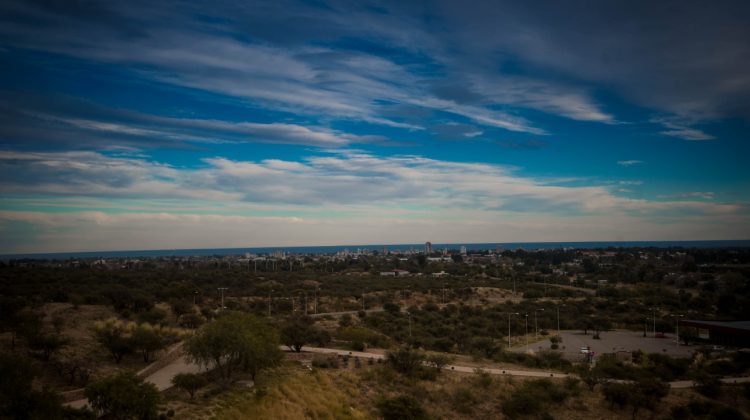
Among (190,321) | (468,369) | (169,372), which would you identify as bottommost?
(468,369)

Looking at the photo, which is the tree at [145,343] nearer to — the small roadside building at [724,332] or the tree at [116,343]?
the tree at [116,343]

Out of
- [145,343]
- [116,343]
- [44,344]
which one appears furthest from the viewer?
[145,343]

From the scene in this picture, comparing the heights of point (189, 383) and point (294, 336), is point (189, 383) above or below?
above

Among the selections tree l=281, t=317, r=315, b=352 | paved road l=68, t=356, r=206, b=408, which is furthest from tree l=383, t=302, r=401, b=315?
paved road l=68, t=356, r=206, b=408

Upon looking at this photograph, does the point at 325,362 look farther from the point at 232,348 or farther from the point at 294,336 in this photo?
the point at 232,348

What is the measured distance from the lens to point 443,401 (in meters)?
31.6

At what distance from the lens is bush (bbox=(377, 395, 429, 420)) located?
2759 centimetres

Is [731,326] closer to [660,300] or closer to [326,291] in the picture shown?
[660,300]

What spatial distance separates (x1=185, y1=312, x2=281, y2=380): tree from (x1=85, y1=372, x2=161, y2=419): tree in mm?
7984

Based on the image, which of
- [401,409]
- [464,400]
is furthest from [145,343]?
[464,400]

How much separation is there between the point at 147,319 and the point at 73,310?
19.9 ft

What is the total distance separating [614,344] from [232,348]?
3994cm

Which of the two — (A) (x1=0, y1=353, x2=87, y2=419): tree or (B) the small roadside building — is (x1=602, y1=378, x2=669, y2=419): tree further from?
(A) (x1=0, y1=353, x2=87, y2=419): tree

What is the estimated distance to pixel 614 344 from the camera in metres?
50.8
